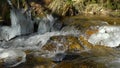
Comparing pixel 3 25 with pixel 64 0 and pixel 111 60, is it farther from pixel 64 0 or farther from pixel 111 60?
pixel 111 60

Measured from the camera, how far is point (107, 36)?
28.9 ft

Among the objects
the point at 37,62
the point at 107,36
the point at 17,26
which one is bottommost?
the point at 37,62

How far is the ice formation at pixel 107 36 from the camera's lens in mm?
8531

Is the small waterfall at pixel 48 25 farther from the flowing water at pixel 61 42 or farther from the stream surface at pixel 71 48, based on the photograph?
the stream surface at pixel 71 48

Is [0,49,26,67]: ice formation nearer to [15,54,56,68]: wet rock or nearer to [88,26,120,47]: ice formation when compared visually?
[15,54,56,68]: wet rock

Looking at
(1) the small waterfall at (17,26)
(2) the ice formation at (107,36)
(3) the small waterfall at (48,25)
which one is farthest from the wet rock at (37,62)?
(3) the small waterfall at (48,25)

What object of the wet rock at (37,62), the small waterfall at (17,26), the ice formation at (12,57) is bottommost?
the wet rock at (37,62)

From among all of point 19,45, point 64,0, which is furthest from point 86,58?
point 64,0

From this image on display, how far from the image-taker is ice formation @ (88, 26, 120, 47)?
8.53 metres

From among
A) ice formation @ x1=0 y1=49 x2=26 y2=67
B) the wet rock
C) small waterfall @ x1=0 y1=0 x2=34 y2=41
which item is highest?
small waterfall @ x1=0 y1=0 x2=34 y2=41

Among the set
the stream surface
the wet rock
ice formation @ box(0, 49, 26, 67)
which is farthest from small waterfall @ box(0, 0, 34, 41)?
the wet rock

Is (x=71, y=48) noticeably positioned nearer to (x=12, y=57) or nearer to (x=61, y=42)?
(x=61, y=42)

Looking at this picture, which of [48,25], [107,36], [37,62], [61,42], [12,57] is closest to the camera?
[37,62]

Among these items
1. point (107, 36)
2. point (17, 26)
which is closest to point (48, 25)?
point (17, 26)
